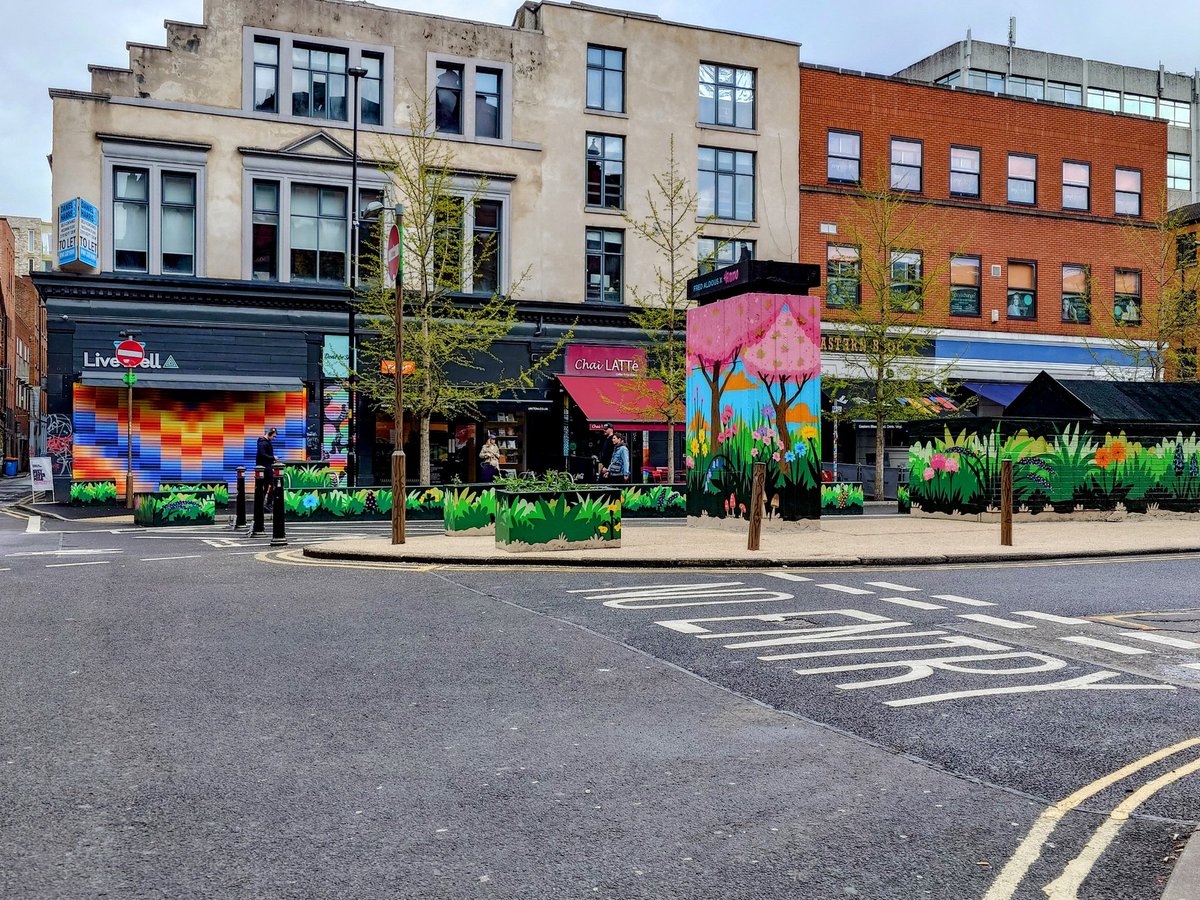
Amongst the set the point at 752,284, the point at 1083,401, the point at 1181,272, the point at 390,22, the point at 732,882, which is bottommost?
the point at 732,882

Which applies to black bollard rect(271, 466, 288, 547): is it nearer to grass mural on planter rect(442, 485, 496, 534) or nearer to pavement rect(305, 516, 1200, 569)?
pavement rect(305, 516, 1200, 569)

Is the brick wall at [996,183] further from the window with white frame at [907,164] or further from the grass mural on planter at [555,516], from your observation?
the grass mural on planter at [555,516]

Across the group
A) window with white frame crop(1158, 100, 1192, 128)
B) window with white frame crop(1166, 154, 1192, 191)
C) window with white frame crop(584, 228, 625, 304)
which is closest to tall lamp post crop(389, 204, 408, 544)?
window with white frame crop(584, 228, 625, 304)

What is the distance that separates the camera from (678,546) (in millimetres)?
15141

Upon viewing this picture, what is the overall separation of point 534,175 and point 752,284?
16.4 m

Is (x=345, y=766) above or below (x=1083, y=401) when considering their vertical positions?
below

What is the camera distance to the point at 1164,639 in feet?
27.2

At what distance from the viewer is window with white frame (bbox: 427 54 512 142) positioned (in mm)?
31953

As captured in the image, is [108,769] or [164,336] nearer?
[108,769]

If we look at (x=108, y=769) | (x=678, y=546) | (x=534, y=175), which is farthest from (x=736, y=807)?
(x=534, y=175)

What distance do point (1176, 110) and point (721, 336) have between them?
65.4 m

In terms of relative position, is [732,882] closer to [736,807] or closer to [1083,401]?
[736,807]

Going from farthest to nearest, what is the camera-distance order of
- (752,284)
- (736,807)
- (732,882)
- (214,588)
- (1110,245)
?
(1110,245), (752,284), (214,588), (736,807), (732,882)

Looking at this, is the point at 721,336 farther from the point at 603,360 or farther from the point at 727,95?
the point at 727,95
